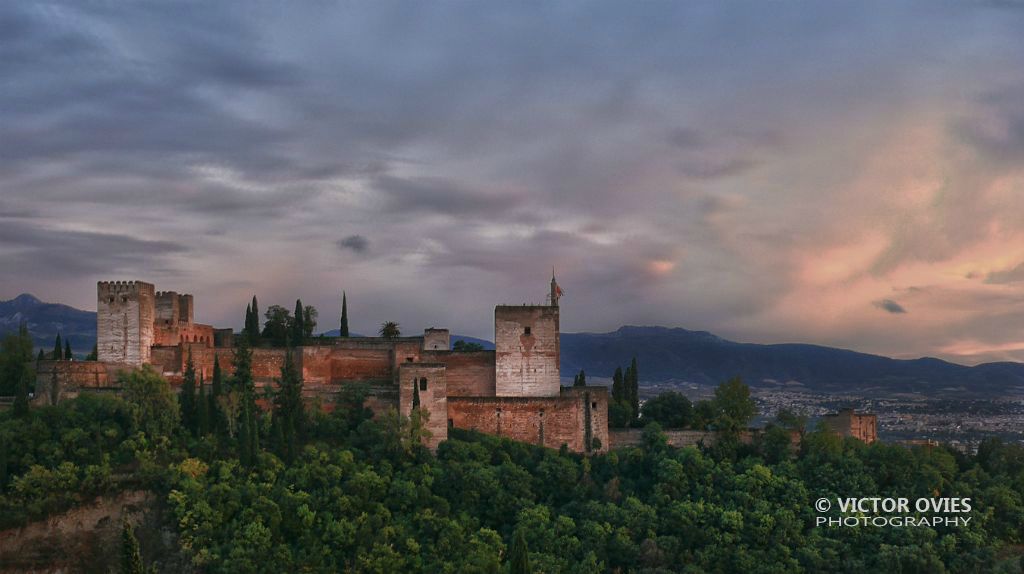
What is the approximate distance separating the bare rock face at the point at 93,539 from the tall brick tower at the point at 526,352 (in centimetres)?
1443

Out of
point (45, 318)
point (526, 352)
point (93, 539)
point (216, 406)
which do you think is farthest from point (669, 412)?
point (45, 318)

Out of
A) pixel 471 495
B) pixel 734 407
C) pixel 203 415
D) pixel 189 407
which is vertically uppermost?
pixel 189 407

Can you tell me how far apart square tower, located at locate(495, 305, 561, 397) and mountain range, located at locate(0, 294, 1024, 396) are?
281 ft

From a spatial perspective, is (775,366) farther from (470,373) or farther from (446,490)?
(446,490)

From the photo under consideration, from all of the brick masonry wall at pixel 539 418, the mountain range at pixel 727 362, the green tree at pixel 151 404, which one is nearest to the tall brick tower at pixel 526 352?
the brick masonry wall at pixel 539 418

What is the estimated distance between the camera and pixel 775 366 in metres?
154

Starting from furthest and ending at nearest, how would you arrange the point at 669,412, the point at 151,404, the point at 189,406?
the point at 669,412 < the point at 189,406 < the point at 151,404

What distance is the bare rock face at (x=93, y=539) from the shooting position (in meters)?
33.8

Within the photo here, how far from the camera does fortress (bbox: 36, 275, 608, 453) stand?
40969mm

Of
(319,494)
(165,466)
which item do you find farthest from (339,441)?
(165,466)

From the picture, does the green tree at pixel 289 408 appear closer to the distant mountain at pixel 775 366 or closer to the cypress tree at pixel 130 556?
the cypress tree at pixel 130 556

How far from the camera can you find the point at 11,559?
33719 millimetres

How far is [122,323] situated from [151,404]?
7.17 meters

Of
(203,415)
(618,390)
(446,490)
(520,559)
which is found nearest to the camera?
(520,559)
